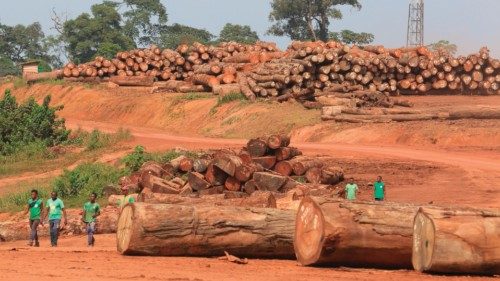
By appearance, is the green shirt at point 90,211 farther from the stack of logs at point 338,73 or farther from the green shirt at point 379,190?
the stack of logs at point 338,73

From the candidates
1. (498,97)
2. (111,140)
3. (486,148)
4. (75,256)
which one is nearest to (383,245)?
(75,256)

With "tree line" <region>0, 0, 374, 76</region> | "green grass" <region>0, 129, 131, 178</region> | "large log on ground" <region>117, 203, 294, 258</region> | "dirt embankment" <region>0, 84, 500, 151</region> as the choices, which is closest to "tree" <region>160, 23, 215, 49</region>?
"tree line" <region>0, 0, 374, 76</region>

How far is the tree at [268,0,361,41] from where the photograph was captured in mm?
79875

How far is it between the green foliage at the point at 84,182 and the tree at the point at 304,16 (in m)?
53.4

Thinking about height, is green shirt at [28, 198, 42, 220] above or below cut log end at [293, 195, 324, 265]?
below

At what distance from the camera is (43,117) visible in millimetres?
38188

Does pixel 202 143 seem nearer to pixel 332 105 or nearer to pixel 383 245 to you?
pixel 332 105

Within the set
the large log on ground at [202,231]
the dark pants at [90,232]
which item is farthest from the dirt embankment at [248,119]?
the large log on ground at [202,231]

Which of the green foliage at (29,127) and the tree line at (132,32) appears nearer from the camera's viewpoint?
the green foliage at (29,127)

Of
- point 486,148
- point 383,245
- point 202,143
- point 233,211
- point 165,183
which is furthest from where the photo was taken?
point 202,143

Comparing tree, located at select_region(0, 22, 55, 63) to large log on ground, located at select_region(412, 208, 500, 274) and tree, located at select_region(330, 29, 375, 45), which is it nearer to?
tree, located at select_region(330, 29, 375, 45)

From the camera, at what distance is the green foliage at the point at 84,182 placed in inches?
1035

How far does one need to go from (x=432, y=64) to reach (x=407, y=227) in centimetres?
3067

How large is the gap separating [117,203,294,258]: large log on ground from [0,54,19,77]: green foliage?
90237mm
